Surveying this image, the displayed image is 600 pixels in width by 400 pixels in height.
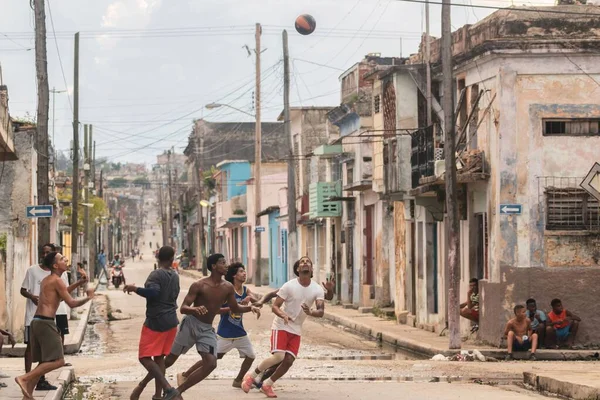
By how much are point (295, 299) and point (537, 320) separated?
30.1 feet

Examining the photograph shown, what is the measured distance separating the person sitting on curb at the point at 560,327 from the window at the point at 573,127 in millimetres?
3201

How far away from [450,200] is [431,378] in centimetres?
584

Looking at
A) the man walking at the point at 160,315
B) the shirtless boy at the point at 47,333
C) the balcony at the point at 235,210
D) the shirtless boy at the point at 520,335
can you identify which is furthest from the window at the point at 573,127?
the balcony at the point at 235,210

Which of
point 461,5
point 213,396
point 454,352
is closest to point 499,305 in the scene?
point 454,352

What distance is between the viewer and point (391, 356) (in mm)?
23891

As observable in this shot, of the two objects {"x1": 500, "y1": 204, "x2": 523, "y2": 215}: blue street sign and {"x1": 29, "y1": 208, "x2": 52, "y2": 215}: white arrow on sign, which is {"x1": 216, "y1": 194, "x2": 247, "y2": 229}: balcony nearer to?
{"x1": 29, "y1": 208, "x2": 52, "y2": 215}: white arrow on sign

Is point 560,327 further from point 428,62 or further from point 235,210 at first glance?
point 235,210

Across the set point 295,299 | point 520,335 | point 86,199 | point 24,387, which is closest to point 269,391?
point 295,299

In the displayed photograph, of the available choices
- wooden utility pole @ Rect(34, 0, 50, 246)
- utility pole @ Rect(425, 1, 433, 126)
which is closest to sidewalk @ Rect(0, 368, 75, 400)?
wooden utility pole @ Rect(34, 0, 50, 246)

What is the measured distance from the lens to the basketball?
27109mm

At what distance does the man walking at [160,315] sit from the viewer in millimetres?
13320

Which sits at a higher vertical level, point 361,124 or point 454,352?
point 361,124

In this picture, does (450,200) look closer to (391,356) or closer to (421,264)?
(391,356)

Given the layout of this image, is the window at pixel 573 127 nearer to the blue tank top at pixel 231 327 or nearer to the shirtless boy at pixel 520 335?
the shirtless boy at pixel 520 335
